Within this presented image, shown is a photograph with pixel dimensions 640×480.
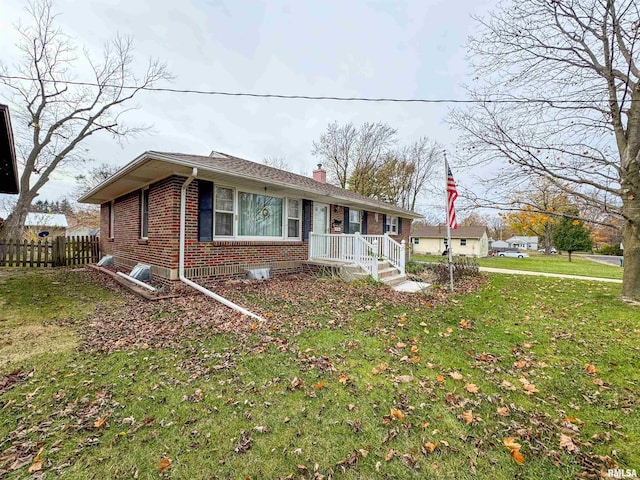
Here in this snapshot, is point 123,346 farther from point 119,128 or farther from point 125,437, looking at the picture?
point 119,128

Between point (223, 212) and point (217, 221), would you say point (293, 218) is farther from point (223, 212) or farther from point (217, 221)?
point (217, 221)

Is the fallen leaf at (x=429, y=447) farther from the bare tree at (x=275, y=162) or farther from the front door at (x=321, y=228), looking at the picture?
the bare tree at (x=275, y=162)

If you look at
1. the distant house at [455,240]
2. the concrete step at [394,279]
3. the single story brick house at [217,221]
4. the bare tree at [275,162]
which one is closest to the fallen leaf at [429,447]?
the single story brick house at [217,221]

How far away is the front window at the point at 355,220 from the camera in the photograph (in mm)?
12591

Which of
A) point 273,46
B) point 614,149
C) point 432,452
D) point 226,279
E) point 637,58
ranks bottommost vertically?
point 432,452

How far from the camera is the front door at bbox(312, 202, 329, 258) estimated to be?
9891 mm

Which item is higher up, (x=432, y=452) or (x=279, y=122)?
(x=279, y=122)

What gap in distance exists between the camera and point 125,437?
225 cm

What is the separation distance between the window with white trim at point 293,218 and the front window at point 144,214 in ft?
13.6

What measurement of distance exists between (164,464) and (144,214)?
8.24 m

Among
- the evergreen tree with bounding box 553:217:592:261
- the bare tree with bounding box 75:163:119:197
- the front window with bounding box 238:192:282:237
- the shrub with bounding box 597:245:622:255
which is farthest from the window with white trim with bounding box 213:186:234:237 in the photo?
the shrub with bounding box 597:245:622:255

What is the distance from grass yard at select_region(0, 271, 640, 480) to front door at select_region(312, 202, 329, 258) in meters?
4.61

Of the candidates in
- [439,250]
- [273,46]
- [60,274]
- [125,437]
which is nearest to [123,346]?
[125,437]

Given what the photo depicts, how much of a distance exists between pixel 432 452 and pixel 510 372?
1.85m
